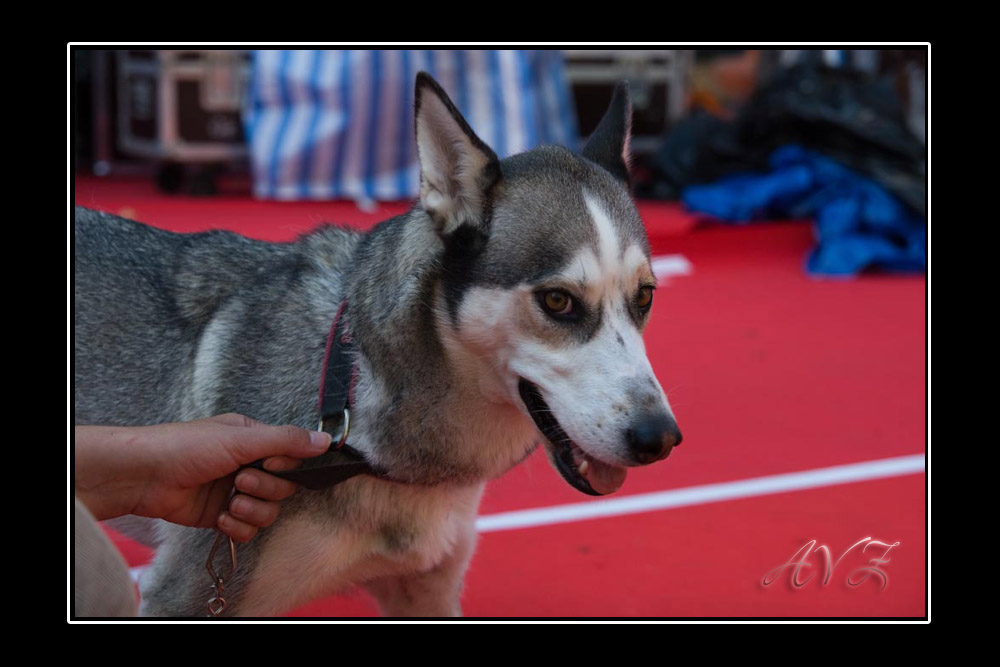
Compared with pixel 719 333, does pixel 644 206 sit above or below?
above

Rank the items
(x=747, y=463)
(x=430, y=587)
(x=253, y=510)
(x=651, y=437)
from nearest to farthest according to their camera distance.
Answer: (x=651, y=437) → (x=253, y=510) → (x=430, y=587) → (x=747, y=463)

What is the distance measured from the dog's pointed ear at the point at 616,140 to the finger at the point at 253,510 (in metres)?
1.13

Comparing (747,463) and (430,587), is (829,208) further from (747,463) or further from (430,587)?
(430,587)

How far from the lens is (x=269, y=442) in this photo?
222cm

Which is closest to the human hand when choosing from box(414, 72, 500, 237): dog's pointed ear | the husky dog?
the husky dog

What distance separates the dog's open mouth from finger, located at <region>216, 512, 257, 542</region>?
0.69 meters

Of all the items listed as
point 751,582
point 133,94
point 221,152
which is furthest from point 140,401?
point 133,94

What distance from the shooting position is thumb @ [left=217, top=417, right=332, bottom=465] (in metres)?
2.22

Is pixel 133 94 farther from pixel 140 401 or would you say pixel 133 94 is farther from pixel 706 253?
pixel 140 401

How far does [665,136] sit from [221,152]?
422cm

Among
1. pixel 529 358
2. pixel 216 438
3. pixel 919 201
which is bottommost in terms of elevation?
pixel 216 438

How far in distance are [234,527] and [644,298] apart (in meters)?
1.04

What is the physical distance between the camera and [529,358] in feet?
7.06

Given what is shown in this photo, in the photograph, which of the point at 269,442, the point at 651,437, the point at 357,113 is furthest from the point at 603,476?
the point at 357,113
